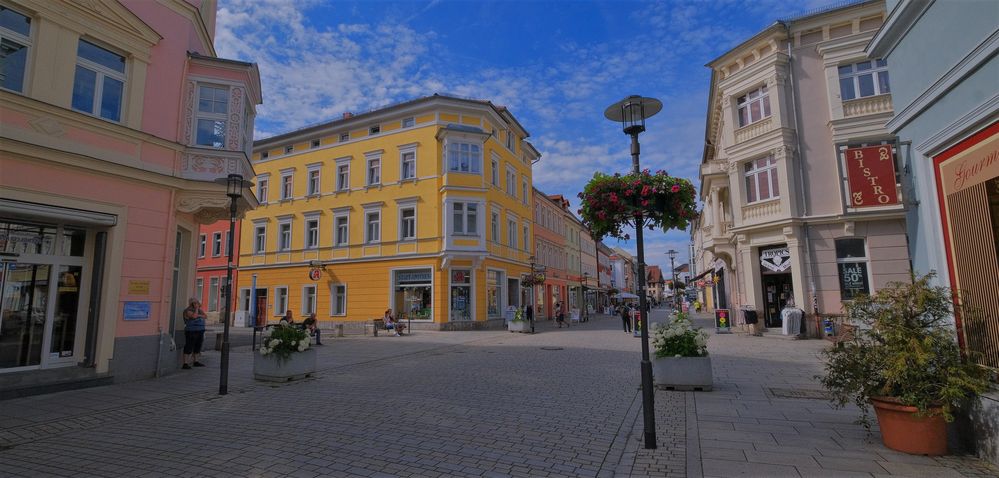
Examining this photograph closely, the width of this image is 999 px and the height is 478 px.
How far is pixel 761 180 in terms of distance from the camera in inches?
751

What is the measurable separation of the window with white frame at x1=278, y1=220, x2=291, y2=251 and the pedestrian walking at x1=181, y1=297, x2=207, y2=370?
1938 cm

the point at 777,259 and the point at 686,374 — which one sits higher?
the point at 777,259

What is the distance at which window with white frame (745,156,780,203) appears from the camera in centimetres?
1852

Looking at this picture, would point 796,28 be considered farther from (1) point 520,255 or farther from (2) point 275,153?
(2) point 275,153

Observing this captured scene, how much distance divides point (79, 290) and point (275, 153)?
24.2 m

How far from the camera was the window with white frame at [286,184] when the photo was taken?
31.0m

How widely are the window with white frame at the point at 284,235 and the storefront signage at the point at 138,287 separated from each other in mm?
21024

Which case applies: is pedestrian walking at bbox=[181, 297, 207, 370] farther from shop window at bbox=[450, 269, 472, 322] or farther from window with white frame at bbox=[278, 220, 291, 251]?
window with white frame at bbox=[278, 220, 291, 251]

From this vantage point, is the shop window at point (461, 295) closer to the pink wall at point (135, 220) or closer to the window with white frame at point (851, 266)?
the pink wall at point (135, 220)

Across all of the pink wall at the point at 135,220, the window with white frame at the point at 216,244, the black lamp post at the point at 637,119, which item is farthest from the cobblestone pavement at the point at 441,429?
the window with white frame at the point at 216,244

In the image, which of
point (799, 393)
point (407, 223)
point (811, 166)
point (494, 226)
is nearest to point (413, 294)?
point (407, 223)

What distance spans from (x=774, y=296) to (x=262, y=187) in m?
29.9

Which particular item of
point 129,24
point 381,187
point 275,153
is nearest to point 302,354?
point 129,24

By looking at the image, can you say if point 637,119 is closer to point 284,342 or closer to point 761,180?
point 284,342
